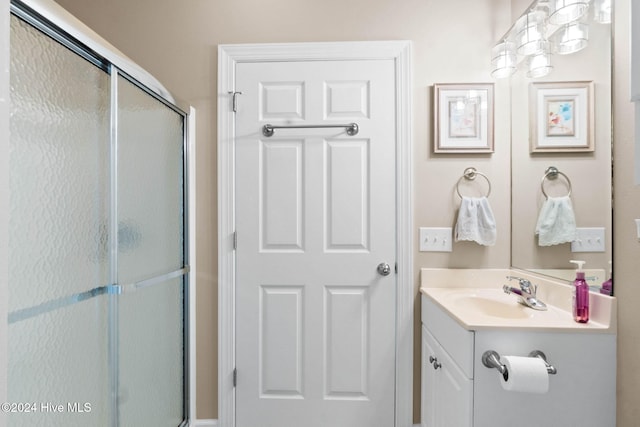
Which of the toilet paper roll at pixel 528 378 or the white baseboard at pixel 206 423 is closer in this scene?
the toilet paper roll at pixel 528 378

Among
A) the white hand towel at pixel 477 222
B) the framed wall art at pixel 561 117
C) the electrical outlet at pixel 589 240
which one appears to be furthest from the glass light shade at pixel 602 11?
the white hand towel at pixel 477 222

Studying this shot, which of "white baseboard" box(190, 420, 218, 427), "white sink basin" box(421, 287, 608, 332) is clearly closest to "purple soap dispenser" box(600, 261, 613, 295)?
"white sink basin" box(421, 287, 608, 332)

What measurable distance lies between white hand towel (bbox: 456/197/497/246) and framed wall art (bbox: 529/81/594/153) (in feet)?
1.17

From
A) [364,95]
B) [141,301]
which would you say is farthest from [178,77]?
[141,301]

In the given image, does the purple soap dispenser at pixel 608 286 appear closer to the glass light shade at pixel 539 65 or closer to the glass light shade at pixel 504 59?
the glass light shade at pixel 539 65

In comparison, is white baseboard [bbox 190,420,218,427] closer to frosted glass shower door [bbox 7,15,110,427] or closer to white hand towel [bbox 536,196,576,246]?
frosted glass shower door [bbox 7,15,110,427]

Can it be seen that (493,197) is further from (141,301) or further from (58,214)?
(58,214)

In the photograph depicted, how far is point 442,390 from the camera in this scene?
1527mm

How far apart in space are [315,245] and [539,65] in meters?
1.35

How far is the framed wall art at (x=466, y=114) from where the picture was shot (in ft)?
6.18

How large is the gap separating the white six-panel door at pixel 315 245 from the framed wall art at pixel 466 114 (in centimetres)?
25

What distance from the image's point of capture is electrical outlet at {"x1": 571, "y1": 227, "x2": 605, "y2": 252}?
129cm

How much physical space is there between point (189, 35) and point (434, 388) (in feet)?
7.17

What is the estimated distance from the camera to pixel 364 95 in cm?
192
